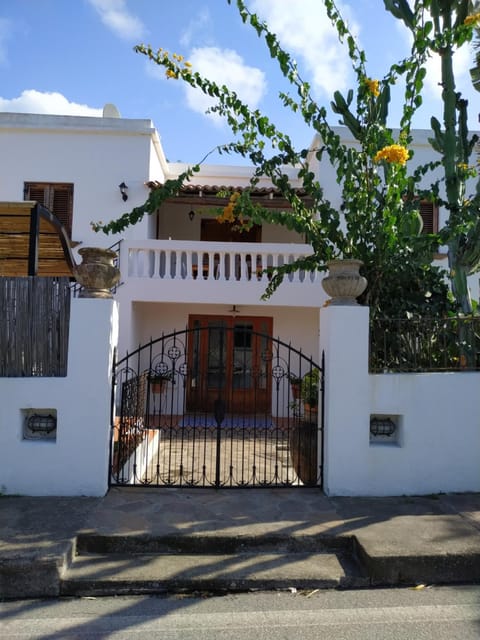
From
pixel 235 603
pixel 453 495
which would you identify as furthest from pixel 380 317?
pixel 235 603

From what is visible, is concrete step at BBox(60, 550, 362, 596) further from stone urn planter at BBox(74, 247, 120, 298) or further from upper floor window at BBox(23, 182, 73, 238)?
upper floor window at BBox(23, 182, 73, 238)

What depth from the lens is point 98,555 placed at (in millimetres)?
3520

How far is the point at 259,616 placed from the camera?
286 centimetres

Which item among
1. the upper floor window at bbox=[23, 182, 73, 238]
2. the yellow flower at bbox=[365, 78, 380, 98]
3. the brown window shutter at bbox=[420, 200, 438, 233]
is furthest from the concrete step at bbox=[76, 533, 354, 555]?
the brown window shutter at bbox=[420, 200, 438, 233]

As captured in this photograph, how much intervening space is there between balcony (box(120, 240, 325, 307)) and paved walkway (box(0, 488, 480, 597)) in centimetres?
559

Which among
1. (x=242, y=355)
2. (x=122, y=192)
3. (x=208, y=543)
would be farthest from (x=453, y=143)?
(x=122, y=192)

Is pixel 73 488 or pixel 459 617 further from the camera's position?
pixel 73 488

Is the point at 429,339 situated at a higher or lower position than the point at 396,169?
lower

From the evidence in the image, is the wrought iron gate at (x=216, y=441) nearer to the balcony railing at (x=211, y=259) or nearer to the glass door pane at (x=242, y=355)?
the glass door pane at (x=242, y=355)

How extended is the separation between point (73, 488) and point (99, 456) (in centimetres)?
40

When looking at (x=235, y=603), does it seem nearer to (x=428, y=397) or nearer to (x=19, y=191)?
(x=428, y=397)

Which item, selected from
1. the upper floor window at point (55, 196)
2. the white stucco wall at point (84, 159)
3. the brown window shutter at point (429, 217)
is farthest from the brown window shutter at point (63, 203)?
the brown window shutter at point (429, 217)

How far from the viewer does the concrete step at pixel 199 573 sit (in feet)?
10.3

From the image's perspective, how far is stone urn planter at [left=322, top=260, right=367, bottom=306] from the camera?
4.70 meters
